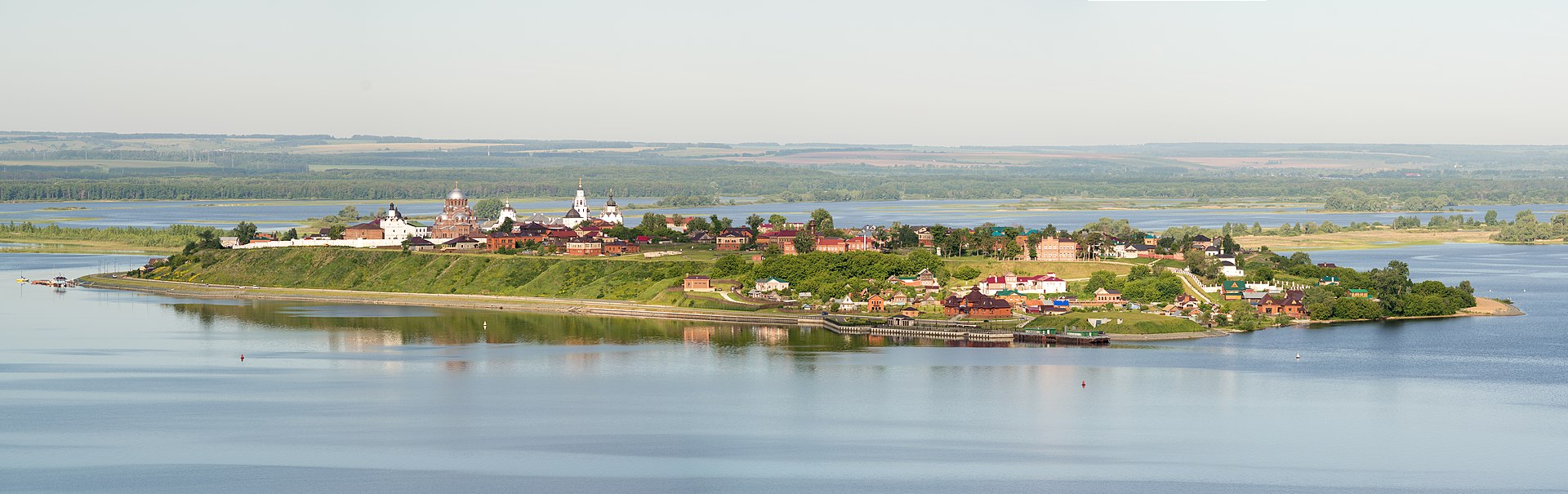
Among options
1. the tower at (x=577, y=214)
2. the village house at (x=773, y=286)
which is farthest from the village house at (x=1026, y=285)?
the tower at (x=577, y=214)

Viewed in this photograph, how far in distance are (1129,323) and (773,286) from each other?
11730mm

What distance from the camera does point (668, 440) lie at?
27.3 meters

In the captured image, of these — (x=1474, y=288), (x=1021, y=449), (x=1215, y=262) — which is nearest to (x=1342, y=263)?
(x=1474, y=288)

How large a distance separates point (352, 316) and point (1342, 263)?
1390 inches

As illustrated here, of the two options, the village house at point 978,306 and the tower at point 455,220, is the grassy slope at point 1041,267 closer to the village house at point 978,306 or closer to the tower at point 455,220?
the village house at point 978,306

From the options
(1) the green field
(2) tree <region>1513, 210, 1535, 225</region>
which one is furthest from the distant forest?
(2) tree <region>1513, 210, 1535, 225</region>

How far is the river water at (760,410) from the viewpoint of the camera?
81.4ft

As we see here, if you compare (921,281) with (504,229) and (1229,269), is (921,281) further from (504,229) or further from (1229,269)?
(504,229)

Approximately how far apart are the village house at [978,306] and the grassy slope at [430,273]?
32.2 ft

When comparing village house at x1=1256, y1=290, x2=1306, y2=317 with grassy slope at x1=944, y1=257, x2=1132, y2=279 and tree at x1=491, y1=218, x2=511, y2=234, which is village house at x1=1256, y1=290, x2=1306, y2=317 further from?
tree at x1=491, y1=218, x2=511, y2=234

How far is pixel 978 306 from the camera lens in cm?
4512

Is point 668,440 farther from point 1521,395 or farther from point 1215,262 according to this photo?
point 1215,262

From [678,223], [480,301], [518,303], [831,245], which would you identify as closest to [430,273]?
[480,301]

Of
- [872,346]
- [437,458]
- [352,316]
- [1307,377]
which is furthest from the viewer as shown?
[352,316]
